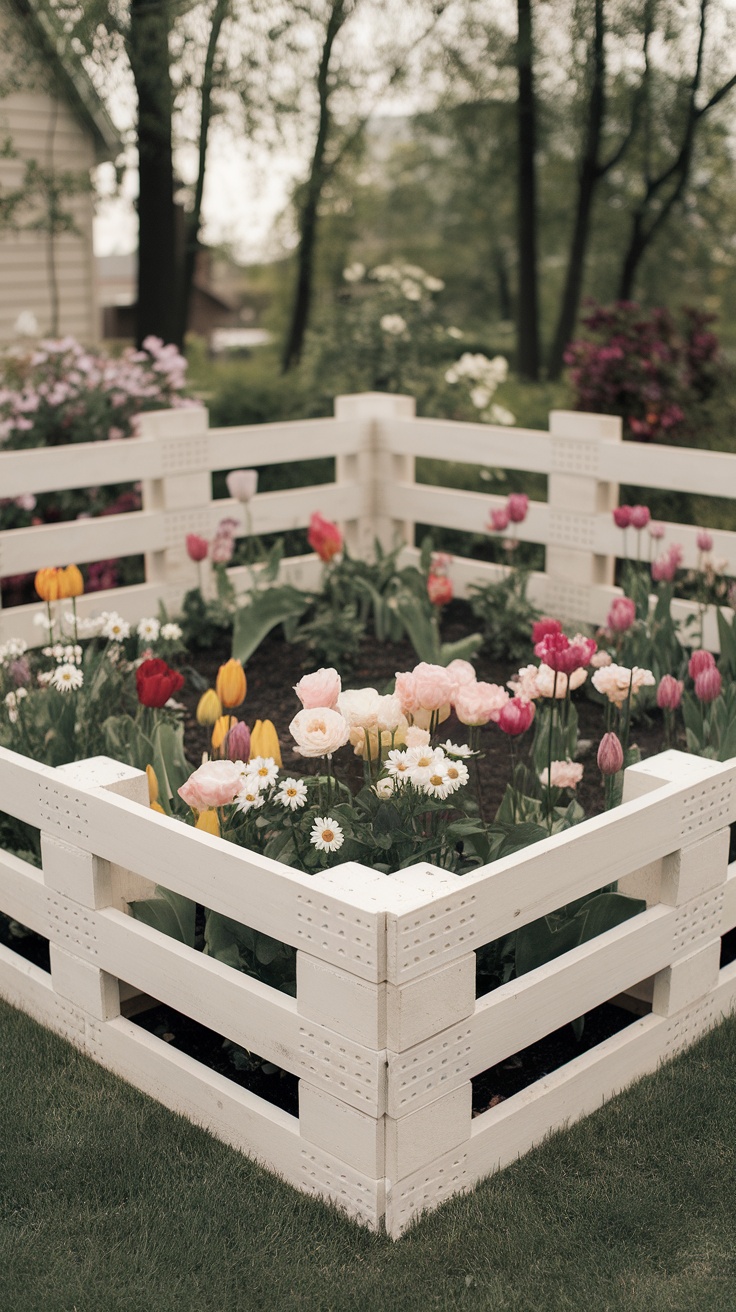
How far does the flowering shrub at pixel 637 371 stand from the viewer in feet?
26.0

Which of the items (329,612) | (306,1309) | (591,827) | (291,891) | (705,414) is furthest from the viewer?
(705,414)

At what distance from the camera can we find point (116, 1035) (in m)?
2.99

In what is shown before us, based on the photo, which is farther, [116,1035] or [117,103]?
[117,103]

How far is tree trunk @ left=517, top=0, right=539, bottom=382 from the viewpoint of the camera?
1315cm

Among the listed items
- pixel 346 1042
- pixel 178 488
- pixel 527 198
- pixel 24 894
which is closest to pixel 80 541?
pixel 178 488

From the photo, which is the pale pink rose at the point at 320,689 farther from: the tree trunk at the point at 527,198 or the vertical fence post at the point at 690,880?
the tree trunk at the point at 527,198

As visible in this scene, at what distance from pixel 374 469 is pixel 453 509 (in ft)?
1.87

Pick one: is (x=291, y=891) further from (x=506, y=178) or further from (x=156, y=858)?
(x=506, y=178)

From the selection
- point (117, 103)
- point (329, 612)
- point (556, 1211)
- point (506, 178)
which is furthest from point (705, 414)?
point (506, 178)

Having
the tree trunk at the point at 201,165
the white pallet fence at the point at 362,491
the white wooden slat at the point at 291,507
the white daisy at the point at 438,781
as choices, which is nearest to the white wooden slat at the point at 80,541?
the white pallet fence at the point at 362,491

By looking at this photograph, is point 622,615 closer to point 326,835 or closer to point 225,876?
point 326,835

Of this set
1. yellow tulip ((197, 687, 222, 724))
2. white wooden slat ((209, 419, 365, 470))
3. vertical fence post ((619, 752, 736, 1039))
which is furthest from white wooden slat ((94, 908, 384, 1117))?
white wooden slat ((209, 419, 365, 470))

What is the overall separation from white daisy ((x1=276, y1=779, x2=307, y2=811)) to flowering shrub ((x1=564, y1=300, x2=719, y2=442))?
5529 millimetres

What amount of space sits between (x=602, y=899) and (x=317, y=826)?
26.0 inches
